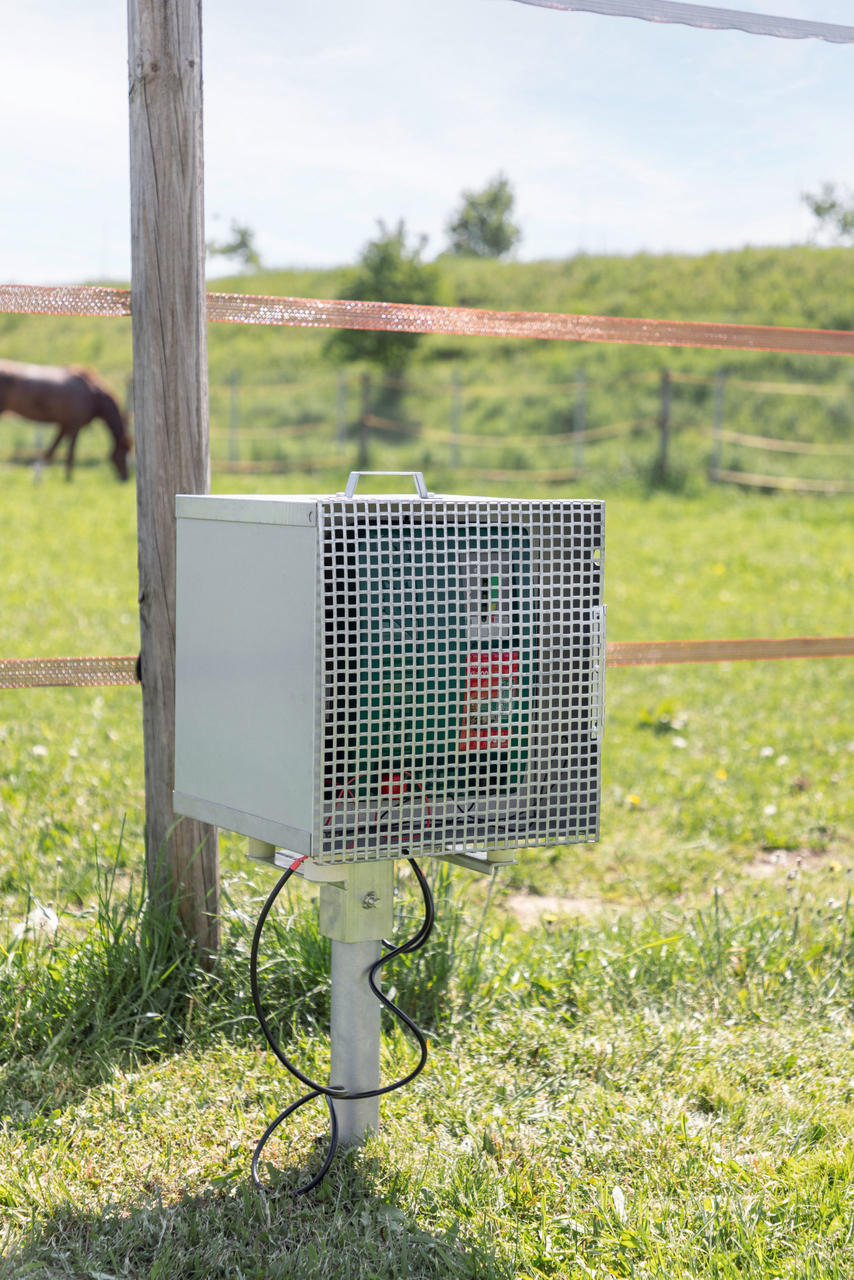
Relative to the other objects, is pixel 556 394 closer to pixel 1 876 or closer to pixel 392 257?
pixel 392 257

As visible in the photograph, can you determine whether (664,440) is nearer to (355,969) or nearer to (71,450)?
(71,450)

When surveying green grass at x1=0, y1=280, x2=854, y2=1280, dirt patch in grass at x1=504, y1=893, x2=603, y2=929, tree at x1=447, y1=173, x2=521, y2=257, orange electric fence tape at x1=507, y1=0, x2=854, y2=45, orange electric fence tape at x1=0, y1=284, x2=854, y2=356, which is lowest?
dirt patch in grass at x1=504, y1=893, x2=603, y2=929

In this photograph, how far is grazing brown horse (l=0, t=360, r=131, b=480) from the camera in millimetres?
14812

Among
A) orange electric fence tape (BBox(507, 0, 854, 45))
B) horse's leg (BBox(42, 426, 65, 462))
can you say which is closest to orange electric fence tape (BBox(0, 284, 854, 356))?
orange electric fence tape (BBox(507, 0, 854, 45))

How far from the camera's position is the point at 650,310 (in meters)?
21.9

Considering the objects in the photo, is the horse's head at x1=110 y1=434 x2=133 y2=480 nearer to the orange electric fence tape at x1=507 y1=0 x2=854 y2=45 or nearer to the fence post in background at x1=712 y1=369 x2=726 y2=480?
the fence post in background at x1=712 y1=369 x2=726 y2=480

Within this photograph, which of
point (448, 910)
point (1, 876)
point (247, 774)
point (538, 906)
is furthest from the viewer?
point (538, 906)

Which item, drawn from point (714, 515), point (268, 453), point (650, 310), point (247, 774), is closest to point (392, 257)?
point (650, 310)

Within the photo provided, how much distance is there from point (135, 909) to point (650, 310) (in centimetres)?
2080

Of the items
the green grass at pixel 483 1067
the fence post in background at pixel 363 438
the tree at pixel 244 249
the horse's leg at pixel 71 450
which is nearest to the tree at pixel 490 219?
the tree at pixel 244 249

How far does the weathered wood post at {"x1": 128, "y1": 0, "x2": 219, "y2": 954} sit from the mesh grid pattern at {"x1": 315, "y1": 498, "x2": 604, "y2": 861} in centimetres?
86

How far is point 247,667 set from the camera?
74.2 inches

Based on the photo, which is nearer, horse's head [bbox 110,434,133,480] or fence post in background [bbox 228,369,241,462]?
horse's head [bbox 110,434,133,480]

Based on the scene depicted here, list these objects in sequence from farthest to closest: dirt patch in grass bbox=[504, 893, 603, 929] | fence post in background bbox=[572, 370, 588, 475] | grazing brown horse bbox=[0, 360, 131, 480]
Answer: fence post in background bbox=[572, 370, 588, 475], grazing brown horse bbox=[0, 360, 131, 480], dirt patch in grass bbox=[504, 893, 603, 929]
